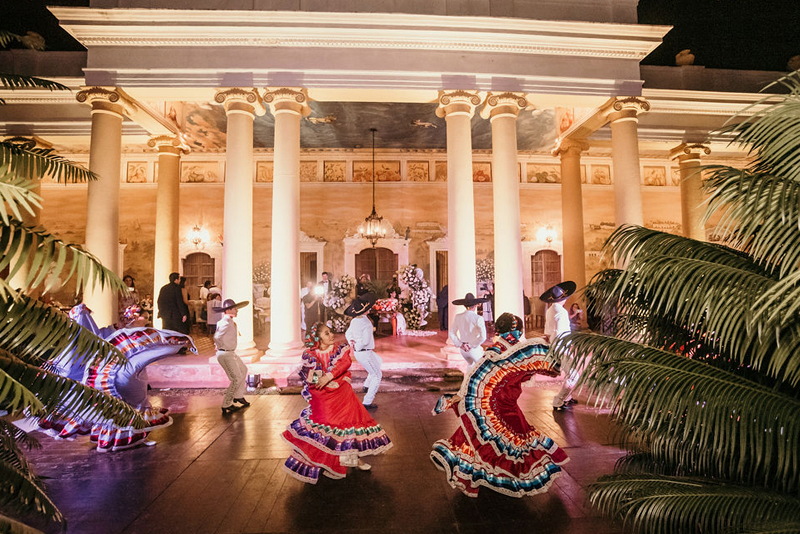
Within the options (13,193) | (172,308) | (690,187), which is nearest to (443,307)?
(172,308)

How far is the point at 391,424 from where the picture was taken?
19.4ft

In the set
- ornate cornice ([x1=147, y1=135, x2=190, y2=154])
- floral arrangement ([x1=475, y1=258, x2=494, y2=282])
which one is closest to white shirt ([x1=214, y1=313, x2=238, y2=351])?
ornate cornice ([x1=147, y1=135, x2=190, y2=154])

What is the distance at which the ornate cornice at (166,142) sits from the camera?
12242 mm

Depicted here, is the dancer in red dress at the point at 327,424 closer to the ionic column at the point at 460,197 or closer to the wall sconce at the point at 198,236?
the ionic column at the point at 460,197

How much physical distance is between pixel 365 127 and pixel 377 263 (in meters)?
5.44

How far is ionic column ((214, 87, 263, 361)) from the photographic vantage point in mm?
8953

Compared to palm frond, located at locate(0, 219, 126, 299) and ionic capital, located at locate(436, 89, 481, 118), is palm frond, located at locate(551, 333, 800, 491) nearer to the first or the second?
palm frond, located at locate(0, 219, 126, 299)

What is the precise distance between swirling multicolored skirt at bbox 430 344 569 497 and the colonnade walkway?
0.20m

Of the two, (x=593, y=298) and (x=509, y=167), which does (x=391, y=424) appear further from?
(x=509, y=167)

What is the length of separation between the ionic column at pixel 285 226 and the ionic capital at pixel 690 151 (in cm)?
1186

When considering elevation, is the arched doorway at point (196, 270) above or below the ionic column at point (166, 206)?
below

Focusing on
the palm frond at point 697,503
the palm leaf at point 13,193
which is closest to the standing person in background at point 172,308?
the palm leaf at point 13,193

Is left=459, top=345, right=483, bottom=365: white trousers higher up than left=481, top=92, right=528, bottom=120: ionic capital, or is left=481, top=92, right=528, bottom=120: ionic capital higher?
left=481, top=92, right=528, bottom=120: ionic capital

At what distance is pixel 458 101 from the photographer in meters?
9.38
